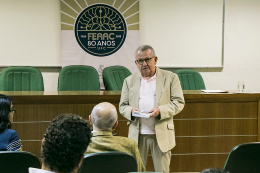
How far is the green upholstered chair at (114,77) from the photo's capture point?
186 inches

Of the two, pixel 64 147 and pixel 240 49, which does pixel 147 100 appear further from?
pixel 240 49

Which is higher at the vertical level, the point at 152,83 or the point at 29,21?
the point at 29,21

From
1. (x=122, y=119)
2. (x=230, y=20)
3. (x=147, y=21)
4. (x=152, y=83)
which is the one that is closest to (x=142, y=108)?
(x=152, y=83)

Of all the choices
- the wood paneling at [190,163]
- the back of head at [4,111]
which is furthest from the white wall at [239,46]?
the back of head at [4,111]

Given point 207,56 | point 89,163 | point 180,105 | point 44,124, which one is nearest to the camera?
point 89,163

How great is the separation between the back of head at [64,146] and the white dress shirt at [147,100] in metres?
1.51

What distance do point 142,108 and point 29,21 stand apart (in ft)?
12.1

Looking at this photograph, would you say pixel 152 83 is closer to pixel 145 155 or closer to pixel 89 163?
pixel 145 155

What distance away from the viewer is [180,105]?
256 cm

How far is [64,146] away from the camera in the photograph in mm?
1039

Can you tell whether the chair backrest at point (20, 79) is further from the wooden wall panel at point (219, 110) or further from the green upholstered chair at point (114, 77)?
the wooden wall panel at point (219, 110)

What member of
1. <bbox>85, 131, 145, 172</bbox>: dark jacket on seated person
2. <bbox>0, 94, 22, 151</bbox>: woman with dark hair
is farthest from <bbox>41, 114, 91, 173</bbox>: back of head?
<bbox>0, 94, 22, 151</bbox>: woman with dark hair

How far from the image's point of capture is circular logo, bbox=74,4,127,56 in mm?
5441

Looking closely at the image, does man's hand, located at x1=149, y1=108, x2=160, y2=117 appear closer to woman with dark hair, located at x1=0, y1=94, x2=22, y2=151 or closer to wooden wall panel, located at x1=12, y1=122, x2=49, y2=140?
woman with dark hair, located at x1=0, y1=94, x2=22, y2=151
